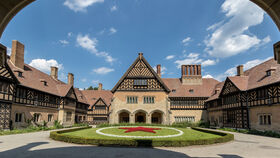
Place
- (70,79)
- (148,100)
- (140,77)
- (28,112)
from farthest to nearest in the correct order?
(70,79) → (140,77) → (148,100) → (28,112)

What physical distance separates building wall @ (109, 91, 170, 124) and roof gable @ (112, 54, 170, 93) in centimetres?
95

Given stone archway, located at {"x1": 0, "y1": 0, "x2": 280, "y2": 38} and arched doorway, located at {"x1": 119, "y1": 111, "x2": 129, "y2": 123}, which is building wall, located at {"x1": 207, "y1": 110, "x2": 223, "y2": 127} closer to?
arched doorway, located at {"x1": 119, "y1": 111, "x2": 129, "y2": 123}

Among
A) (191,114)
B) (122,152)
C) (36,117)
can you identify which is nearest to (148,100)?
(191,114)

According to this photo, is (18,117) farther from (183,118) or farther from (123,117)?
(183,118)

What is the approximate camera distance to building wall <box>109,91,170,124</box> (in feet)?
105

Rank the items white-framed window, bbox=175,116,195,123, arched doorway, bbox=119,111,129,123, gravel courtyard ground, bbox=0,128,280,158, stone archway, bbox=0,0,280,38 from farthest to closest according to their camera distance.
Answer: white-framed window, bbox=175,116,195,123
arched doorway, bbox=119,111,129,123
gravel courtyard ground, bbox=0,128,280,158
stone archway, bbox=0,0,280,38

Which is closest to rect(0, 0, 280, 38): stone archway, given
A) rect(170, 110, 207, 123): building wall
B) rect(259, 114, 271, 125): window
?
rect(259, 114, 271, 125): window

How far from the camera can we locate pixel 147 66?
3322 centimetres

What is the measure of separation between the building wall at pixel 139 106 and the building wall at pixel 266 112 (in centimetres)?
1323

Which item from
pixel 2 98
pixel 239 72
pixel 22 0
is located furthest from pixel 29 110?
pixel 239 72

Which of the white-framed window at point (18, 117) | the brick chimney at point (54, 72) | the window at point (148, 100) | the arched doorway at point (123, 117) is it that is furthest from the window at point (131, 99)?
the brick chimney at point (54, 72)

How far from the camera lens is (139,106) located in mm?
32312

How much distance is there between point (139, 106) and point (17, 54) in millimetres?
21395

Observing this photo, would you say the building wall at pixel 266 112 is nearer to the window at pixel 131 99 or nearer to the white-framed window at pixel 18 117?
the window at pixel 131 99
